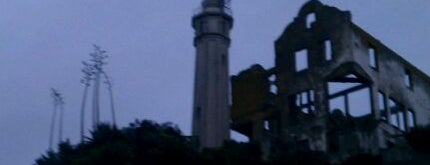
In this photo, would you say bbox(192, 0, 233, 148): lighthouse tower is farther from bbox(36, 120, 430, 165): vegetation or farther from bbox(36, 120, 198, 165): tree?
bbox(36, 120, 430, 165): vegetation

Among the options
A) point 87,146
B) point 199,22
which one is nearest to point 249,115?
point 199,22

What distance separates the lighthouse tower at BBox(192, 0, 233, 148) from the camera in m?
46.2

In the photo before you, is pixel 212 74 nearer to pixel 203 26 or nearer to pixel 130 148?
pixel 203 26

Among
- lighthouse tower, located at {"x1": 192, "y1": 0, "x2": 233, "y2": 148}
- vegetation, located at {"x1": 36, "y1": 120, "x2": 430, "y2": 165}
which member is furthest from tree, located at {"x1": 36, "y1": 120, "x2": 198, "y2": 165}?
lighthouse tower, located at {"x1": 192, "y1": 0, "x2": 233, "y2": 148}

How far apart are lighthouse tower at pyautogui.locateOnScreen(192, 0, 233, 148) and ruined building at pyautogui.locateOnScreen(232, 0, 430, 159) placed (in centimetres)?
85

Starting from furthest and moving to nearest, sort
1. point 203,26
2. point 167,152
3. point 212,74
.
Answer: point 203,26
point 212,74
point 167,152

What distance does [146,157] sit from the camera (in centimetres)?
3728

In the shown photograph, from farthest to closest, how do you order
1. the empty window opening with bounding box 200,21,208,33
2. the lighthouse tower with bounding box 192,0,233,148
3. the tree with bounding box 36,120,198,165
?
the empty window opening with bounding box 200,21,208,33 → the lighthouse tower with bounding box 192,0,233,148 → the tree with bounding box 36,120,198,165

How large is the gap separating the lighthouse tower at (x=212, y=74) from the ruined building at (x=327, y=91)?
Result: 850 mm

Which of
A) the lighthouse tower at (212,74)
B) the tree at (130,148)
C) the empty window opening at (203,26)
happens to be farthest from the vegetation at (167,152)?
the empty window opening at (203,26)

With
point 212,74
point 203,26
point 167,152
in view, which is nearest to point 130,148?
point 167,152

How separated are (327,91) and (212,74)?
7498 millimetres

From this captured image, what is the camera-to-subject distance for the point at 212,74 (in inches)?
1876

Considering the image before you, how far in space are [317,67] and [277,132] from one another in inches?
153
